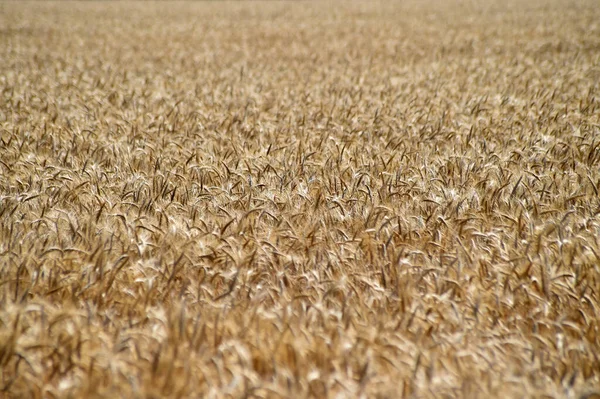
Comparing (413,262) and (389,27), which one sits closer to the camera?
(413,262)

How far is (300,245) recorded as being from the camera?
2516 millimetres

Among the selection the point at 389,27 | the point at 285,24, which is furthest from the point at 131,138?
the point at 285,24

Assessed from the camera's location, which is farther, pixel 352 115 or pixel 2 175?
pixel 352 115

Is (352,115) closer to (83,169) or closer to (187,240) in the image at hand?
(83,169)

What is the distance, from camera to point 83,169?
353cm

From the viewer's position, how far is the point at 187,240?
8.09 feet

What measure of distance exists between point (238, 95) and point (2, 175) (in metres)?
3.75

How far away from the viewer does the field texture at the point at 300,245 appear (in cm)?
168

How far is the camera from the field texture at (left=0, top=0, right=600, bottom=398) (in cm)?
168

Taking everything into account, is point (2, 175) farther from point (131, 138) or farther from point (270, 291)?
point (270, 291)

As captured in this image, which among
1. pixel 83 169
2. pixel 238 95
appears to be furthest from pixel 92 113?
pixel 83 169

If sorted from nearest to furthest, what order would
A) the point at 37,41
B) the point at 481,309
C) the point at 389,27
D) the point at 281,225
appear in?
1. the point at 481,309
2. the point at 281,225
3. the point at 37,41
4. the point at 389,27

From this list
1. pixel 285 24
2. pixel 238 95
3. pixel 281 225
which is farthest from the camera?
pixel 285 24

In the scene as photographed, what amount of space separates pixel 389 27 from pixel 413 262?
15.5m
